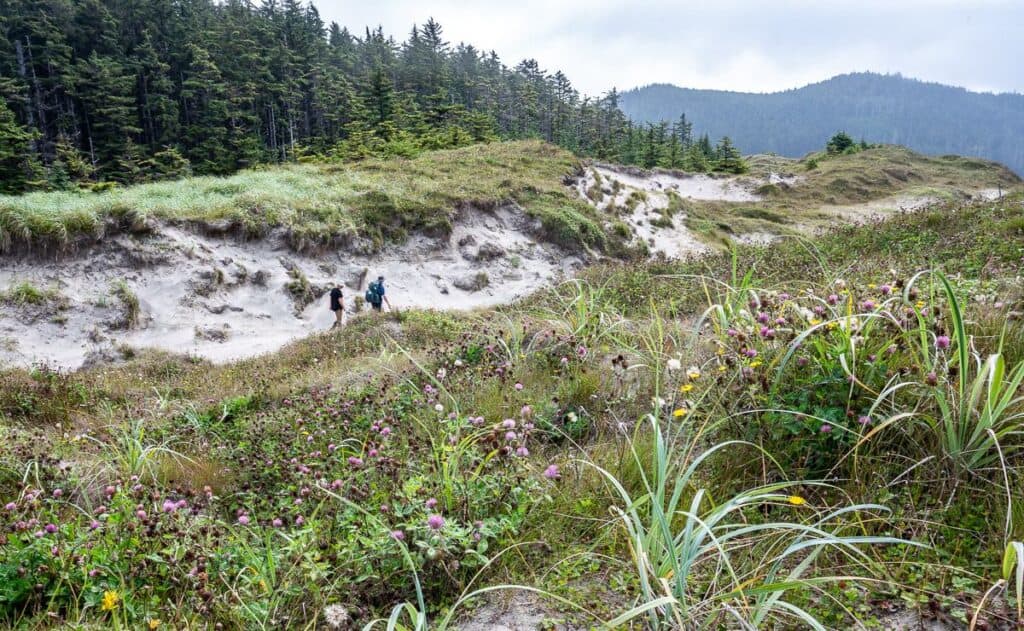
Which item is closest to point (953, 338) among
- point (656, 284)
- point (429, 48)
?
point (656, 284)

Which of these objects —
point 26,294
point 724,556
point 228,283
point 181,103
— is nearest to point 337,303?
point 228,283

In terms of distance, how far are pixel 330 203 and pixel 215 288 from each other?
541cm

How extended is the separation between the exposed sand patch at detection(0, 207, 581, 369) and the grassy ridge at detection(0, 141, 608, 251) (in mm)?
656

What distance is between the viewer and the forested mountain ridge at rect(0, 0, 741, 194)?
36.6 meters

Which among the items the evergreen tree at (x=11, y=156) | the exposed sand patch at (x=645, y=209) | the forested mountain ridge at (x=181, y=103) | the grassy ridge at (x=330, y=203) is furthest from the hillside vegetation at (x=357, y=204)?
the evergreen tree at (x=11, y=156)

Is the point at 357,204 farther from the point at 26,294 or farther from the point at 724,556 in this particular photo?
the point at 724,556

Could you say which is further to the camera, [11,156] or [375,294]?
[11,156]

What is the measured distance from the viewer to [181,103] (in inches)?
1873

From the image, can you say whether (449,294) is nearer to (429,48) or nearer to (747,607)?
(747,607)

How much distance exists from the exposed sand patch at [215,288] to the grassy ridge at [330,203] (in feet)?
2.15

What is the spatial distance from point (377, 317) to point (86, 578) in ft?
35.5

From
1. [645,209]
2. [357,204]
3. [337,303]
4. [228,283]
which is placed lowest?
[337,303]

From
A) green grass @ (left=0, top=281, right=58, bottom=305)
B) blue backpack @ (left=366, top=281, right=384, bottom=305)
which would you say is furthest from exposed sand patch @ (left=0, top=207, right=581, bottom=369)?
blue backpack @ (left=366, top=281, right=384, bottom=305)

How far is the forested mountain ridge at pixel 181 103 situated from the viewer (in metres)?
36.6
